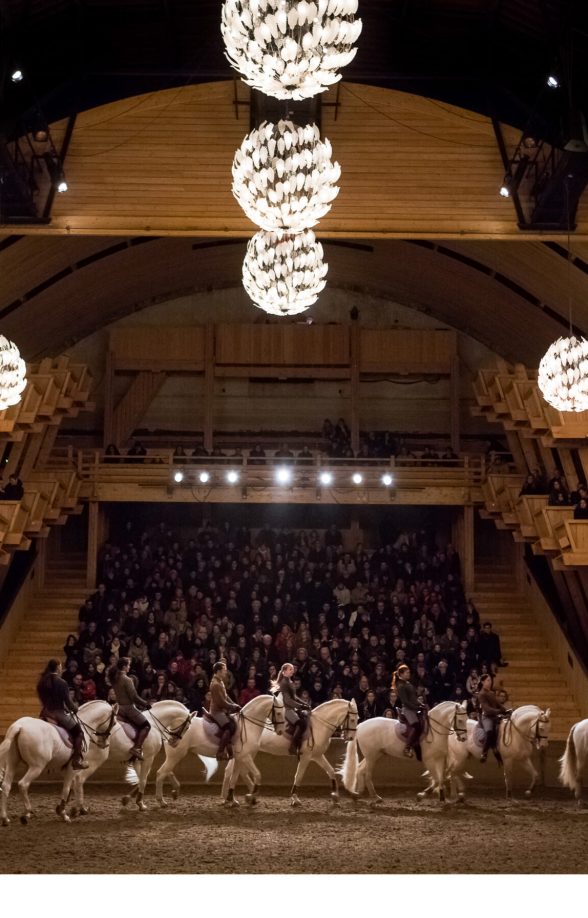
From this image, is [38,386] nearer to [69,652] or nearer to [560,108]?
[69,652]

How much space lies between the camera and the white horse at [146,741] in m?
18.6

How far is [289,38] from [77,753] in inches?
439

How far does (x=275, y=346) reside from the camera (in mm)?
38406

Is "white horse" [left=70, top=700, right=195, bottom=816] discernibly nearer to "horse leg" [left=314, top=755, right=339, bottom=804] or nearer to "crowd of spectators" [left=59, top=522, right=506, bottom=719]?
"horse leg" [left=314, top=755, right=339, bottom=804]

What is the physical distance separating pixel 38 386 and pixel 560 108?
1326cm

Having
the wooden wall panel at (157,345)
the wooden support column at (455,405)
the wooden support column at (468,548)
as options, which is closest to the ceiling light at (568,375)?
the wooden support column at (468,548)

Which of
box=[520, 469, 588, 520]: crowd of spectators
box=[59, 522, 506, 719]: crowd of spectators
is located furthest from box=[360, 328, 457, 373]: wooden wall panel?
box=[520, 469, 588, 520]: crowd of spectators

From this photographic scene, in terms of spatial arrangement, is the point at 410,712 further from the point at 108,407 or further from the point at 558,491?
the point at 108,407

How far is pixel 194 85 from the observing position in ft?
76.6

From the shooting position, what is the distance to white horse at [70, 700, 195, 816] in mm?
18641

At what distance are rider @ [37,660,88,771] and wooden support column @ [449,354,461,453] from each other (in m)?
22.4

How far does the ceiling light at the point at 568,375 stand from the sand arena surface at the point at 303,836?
6.33 m

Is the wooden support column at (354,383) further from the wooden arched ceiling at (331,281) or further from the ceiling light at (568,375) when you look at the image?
the ceiling light at (568,375)
